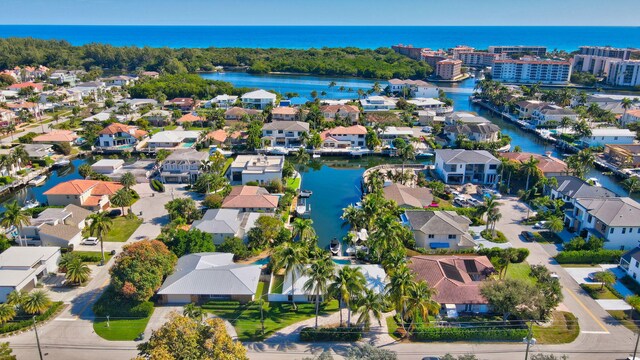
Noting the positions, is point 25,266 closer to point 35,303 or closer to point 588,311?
point 35,303

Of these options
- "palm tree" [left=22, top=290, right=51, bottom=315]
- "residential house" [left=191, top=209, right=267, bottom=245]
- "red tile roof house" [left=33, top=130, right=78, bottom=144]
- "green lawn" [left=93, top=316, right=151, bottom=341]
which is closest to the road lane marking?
"residential house" [left=191, top=209, right=267, bottom=245]

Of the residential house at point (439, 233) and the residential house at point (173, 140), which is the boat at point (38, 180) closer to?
the residential house at point (173, 140)

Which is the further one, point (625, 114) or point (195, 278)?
point (625, 114)

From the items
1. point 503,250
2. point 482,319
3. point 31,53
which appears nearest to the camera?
point 482,319

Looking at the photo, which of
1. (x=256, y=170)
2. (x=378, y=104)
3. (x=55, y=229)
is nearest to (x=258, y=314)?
(x=55, y=229)

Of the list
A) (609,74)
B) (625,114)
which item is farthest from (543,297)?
(609,74)

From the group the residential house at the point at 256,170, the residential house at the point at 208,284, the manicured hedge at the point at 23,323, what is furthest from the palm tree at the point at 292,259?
the residential house at the point at 256,170

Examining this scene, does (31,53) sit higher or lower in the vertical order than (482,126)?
higher

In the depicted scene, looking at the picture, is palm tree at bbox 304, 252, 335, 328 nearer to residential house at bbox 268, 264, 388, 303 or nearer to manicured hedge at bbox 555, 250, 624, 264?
residential house at bbox 268, 264, 388, 303

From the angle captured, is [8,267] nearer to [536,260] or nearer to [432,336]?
[432,336]
